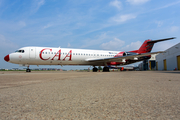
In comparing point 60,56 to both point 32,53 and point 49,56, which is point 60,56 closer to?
point 49,56

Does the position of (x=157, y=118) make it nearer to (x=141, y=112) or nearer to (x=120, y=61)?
(x=141, y=112)

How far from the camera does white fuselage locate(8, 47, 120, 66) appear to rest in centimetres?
1675

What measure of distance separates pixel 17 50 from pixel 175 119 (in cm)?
1889

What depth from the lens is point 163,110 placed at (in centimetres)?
169

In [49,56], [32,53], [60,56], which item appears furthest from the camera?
[60,56]

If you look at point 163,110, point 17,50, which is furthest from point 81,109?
point 17,50

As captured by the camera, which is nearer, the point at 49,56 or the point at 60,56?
Answer: the point at 49,56

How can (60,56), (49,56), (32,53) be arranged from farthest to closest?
(60,56)
(49,56)
(32,53)

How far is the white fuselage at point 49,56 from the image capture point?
659 inches

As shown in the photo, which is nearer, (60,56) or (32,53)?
(32,53)

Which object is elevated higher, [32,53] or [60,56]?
[32,53]

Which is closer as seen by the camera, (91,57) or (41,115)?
(41,115)

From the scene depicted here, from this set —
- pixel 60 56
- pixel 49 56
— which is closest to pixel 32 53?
pixel 49 56

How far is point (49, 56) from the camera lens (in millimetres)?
17312
